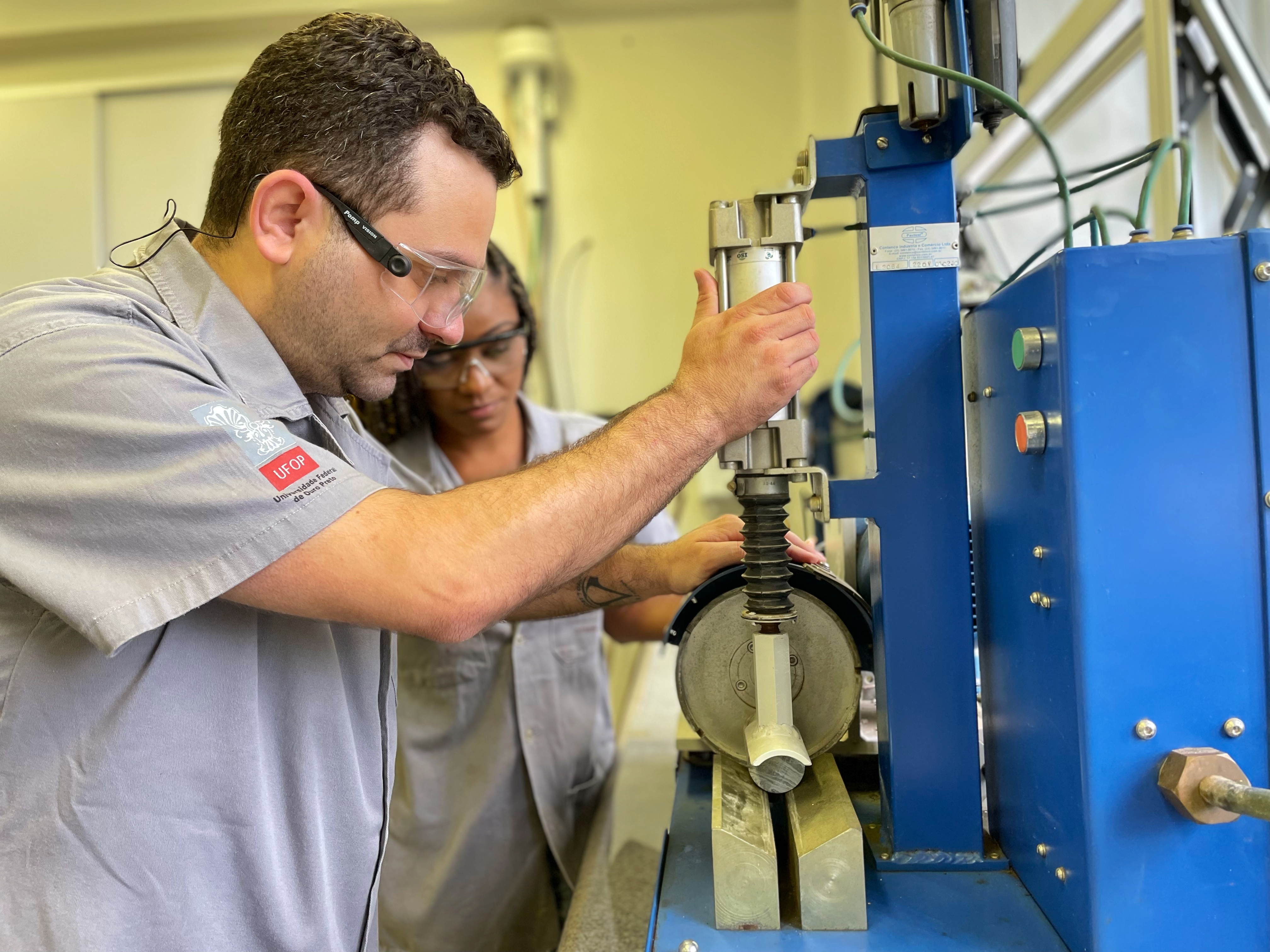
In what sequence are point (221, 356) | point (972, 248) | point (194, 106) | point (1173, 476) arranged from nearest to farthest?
point (1173, 476), point (221, 356), point (972, 248), point (194, 106)

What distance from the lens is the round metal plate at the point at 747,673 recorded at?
959mm

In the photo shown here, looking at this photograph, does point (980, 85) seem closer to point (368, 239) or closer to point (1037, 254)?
point (1037, 254)

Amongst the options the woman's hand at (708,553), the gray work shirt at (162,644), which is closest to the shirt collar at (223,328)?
the gray work shirt at (162,644)

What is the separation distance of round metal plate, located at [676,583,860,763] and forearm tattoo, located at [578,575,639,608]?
0.27 meters

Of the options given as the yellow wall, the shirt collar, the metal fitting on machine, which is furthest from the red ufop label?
the yellow wall

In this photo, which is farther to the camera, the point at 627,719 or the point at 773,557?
the point at 627,719

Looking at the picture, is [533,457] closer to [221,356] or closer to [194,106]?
[221,356]

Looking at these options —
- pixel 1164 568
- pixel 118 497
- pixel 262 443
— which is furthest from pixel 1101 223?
pixel 118 497

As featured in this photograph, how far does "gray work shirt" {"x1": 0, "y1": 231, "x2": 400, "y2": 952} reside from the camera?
0.70m

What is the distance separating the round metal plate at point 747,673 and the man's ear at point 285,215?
0.54 metres

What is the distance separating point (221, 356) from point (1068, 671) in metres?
0.77

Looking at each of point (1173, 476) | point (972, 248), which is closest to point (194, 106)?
point (972, 248)

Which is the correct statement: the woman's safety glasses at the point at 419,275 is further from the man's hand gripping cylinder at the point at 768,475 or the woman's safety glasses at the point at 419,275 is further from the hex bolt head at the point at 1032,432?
the hex bolt head at the point at 1032,432

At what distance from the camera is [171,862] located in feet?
2.52
